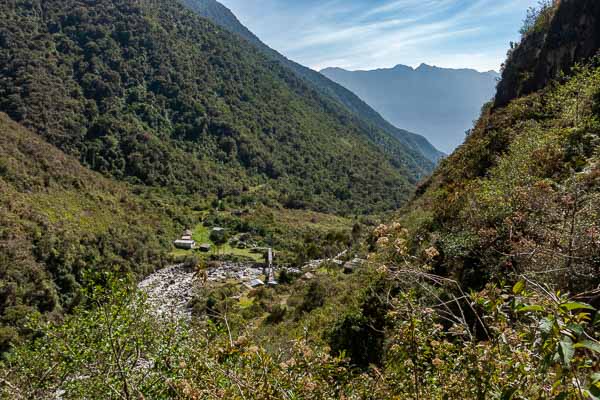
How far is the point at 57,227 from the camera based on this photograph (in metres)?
42.1

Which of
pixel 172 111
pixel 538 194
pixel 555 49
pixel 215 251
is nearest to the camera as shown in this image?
pixel 538 194

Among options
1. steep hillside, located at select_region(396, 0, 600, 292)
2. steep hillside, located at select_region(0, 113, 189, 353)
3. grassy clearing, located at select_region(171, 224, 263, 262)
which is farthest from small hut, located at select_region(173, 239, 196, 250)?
steep hillside, located at select_region(396, 0, 600, 292)

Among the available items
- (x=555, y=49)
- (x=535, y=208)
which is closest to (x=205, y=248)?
(x=555, y=49)

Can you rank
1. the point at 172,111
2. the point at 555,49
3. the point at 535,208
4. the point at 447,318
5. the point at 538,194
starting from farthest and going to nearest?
the point at 172,111 < the point at 555,49 < the point at 538,194 < the point at 535,208 < the point at 447,318

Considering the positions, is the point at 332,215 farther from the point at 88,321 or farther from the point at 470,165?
the point at 88,321

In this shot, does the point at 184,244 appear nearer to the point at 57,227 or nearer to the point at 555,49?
the point at 57,227

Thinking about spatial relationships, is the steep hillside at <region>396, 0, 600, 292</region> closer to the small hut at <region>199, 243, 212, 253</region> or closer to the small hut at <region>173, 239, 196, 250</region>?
the small hut at <region>199, 243, 212, 253</region>

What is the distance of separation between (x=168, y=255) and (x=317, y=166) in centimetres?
4964

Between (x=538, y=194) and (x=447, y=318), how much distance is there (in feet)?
18.5

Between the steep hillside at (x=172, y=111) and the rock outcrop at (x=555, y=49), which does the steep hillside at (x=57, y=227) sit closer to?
the steep hillside at (x=172, y=111)

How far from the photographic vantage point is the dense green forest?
1.92 m

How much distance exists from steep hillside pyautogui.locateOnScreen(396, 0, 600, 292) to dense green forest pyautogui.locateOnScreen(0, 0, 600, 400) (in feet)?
0.16

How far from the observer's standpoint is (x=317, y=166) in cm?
9275

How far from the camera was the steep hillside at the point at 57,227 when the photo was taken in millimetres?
34438
